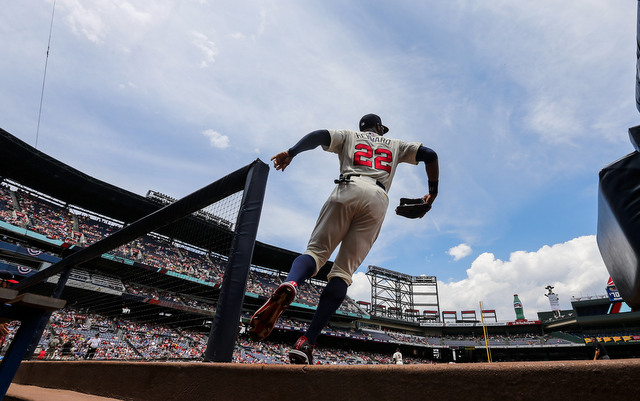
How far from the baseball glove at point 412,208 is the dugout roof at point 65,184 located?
50.7 feet

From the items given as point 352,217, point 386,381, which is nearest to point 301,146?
point 352,217

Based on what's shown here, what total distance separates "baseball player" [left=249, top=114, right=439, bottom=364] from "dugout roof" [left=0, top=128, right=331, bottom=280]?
1539 cm

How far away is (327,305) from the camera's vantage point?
1.94 m

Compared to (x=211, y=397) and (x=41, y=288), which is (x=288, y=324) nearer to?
(x=41, y=288)

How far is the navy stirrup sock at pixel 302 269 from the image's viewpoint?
1.83 m

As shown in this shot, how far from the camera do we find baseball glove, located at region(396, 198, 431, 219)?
2372 millimetres

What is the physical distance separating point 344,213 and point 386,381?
1.24 m

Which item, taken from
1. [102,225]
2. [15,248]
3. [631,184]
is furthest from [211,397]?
[102,225]

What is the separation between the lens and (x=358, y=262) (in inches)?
83.7

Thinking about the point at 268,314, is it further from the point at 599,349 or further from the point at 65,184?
the point at 65,184

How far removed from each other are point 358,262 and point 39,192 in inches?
1076

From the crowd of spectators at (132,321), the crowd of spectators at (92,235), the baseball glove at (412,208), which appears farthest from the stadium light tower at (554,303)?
the baseball glove at (412,208)

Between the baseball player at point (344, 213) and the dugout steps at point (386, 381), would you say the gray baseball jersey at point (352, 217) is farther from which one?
the dugout steps at point (386, 381)

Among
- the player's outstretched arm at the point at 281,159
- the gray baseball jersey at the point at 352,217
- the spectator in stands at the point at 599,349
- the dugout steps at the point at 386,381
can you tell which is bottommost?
the dugout steps at the point at 386,381
